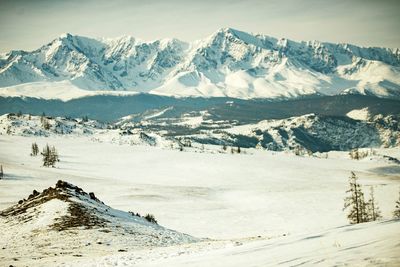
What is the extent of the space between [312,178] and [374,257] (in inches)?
5498

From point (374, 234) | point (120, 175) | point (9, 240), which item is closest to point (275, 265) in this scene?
point (374, 234)

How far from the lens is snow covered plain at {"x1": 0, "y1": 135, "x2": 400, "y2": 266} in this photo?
19812 mm

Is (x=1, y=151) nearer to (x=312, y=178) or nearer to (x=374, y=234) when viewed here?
(x=312, y=178)

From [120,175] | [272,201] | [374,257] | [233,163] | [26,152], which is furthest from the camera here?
[26,152]

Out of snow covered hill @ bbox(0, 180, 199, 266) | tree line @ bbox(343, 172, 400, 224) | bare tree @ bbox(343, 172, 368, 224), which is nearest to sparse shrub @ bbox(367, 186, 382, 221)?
tree line @ bbox(343, 172, 400, 224)

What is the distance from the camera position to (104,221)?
4103 cm

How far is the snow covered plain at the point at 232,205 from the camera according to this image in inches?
780

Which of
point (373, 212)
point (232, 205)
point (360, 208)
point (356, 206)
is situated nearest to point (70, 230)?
point (360, 208)

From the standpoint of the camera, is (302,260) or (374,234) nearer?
(302,260)

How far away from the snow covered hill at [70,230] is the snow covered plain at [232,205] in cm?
118

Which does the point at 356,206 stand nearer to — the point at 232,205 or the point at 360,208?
the point at 360,208

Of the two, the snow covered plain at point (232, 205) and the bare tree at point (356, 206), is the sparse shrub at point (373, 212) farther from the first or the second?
the snow covered plain at point (232, 205)

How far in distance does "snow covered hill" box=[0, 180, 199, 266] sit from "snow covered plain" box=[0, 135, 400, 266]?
1.18 metres

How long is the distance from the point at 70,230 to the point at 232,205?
63859mm
